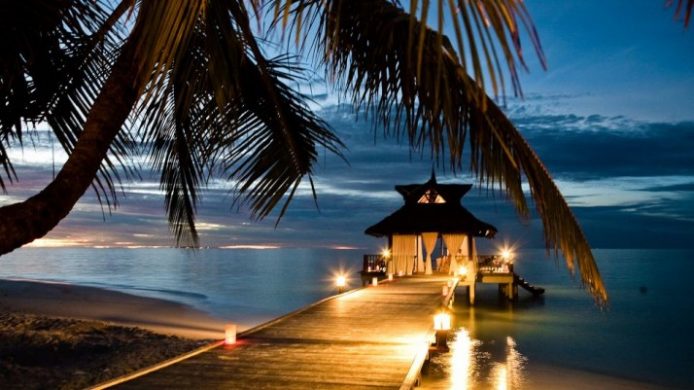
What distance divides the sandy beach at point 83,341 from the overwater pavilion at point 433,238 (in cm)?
732

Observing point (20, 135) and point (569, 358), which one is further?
point (569, 358)

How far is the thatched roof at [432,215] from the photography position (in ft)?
76.3

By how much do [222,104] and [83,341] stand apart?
51.1 ft

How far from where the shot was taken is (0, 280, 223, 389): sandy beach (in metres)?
12.6

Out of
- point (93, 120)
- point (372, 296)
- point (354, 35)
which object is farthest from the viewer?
point (372, 296)

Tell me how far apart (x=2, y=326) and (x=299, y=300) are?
23.2 m

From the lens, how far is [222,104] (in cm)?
267

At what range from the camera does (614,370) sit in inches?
701

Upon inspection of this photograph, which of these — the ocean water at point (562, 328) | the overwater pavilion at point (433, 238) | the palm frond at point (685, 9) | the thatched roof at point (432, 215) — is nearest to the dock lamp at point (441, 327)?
Answer: the ocean water at point (562, 328)

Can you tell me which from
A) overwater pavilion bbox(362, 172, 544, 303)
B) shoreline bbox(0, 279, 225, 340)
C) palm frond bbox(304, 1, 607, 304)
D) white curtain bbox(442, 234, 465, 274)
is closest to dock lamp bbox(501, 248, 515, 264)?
overwater pavilion bbox(362, 172, 544, 303)

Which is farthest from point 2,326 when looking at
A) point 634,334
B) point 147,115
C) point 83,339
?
point 634,334

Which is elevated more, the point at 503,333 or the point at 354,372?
the point at 354,372

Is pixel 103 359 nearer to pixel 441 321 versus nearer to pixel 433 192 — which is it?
pixel 441 321

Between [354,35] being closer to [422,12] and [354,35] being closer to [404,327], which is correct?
[422,12]
